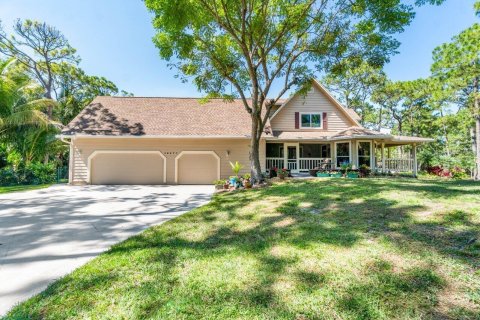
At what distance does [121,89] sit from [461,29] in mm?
32631

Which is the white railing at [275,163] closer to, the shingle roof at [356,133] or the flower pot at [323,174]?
the flower pot at [323,174]

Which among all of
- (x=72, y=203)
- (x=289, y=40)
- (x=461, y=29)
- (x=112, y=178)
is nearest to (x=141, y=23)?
(x=289, y=40)

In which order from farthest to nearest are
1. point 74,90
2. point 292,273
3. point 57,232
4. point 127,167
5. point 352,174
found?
point 74,90 → point 127,167 → point 352,174 → point 57,232 → point 292,273

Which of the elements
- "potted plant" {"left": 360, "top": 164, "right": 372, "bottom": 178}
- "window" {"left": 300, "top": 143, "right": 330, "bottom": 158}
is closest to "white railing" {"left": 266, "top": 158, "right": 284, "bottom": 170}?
"window" {"left": 300, "top": 143, "right": 330, "bottom": 158}

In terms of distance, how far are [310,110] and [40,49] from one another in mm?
25675

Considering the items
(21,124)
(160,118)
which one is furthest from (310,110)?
(21,124)

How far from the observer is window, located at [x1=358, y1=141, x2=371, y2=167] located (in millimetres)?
14555

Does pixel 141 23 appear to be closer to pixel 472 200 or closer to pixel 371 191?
pixel 371 191

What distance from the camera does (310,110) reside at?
16.3 m

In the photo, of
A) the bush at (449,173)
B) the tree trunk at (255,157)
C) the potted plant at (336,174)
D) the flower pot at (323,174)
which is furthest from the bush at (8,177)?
the bush at (449,173)

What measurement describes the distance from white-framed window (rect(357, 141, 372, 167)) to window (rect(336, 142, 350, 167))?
69cm

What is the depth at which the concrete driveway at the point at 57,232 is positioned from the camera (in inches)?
120

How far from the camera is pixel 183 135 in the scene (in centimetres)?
1355

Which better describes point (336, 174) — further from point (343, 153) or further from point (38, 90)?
point (38, 90)
